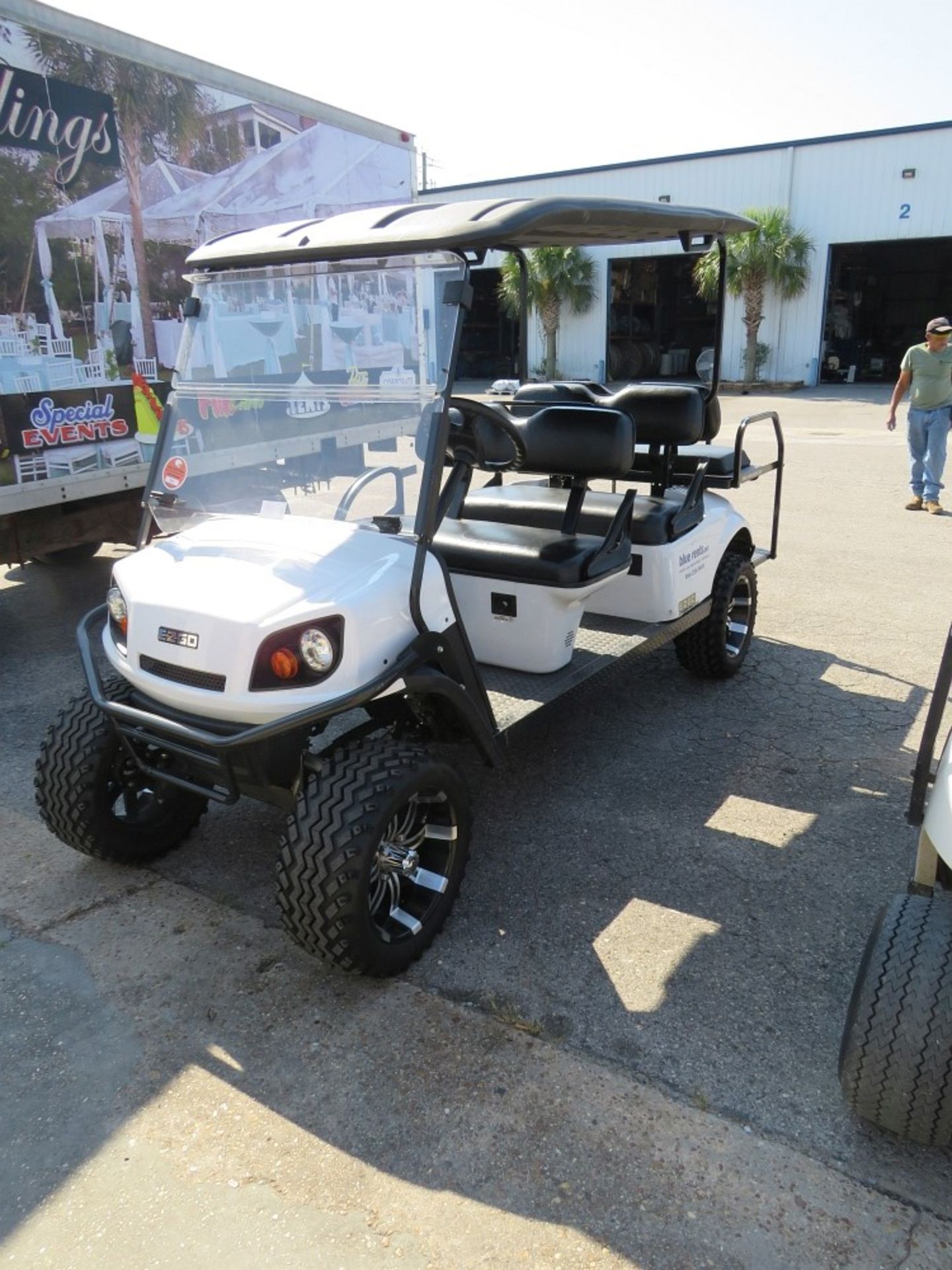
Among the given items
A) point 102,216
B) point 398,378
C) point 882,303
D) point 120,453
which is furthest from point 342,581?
point 882,303

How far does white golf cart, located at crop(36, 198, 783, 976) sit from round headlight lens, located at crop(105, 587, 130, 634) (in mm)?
17

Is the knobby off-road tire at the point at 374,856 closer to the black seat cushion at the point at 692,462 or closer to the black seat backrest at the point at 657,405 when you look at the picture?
the black seat backrest at the point at 657,405

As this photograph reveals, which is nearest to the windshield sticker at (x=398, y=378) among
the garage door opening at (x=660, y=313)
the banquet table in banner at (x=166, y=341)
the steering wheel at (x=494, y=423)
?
the steering wheel at (x=494, y=423)

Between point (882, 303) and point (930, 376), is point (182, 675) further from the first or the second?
point (882, 303)

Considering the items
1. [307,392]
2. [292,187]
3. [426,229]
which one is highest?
[292,187]

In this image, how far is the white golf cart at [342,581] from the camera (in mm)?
2564

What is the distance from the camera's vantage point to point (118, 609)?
2.93 meters

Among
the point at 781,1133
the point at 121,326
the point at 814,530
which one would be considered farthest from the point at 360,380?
the point at 814,530

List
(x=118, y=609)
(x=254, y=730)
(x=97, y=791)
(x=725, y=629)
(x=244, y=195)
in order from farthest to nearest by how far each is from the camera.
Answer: (x=244, y=195) → (x=725, y=629) → (x=97, y=791) → (x=118, y=609) → (x=254, y=730)

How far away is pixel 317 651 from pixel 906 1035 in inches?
65.4

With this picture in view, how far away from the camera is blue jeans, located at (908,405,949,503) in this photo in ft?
29.1

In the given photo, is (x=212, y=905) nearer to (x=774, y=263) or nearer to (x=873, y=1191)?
(x=873, y=1191)

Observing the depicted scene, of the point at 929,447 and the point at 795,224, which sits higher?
the point at 795,224

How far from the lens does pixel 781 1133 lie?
2.23 meters
